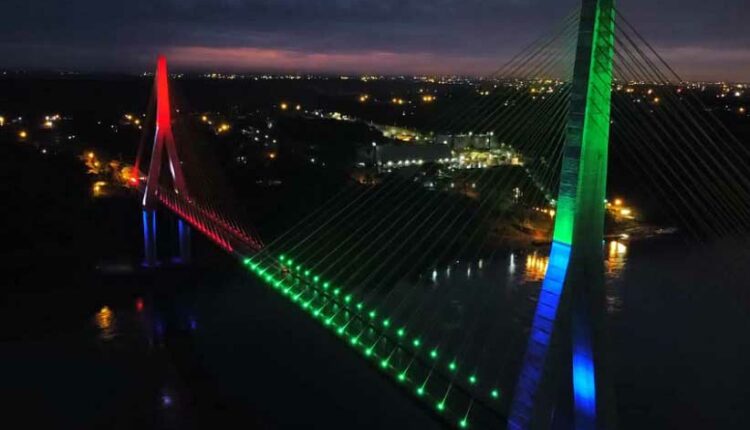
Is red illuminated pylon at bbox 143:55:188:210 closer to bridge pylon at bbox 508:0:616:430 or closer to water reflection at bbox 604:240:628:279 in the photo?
water reflection at bbox 604:240:628:279

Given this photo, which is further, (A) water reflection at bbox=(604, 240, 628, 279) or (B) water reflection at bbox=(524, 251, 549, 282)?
(A) water reflection at bbox=(604, 240, 628, 279)

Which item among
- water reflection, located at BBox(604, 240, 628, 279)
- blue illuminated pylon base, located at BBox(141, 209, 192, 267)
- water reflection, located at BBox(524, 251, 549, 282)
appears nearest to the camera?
water reflection, located at BBox(524, 251, 549, 282)

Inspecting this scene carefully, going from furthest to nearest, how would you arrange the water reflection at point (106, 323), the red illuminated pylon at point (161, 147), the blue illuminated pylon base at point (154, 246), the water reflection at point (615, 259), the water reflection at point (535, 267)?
the red illuminated pylon at point (161, 147) → the blue illuminated pylon base at point (154, 246) → the water reflection at point (615, 259) → the water reflection at point (535, 267) → the water reflection at point (106, 323)

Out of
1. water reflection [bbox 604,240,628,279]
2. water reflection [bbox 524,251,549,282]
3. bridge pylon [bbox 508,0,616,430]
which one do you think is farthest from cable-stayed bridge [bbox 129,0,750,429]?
water reflection [bbox 604,240,628,279]

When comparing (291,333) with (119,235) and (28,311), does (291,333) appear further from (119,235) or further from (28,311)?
(119,235)

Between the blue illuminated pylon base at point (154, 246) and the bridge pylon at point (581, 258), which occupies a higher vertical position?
the bridge pylon at point (581, 258)

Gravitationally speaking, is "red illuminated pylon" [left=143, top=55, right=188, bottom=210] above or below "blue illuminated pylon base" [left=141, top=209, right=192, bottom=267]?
above

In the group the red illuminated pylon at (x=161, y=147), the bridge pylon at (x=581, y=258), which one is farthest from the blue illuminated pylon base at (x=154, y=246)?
the bridge pylon at (x=581, y=258)

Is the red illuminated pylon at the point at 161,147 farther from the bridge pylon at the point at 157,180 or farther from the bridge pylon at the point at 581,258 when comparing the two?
the bridge pylon at the point at 581,258

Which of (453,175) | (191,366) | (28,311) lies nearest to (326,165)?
(453,175)
